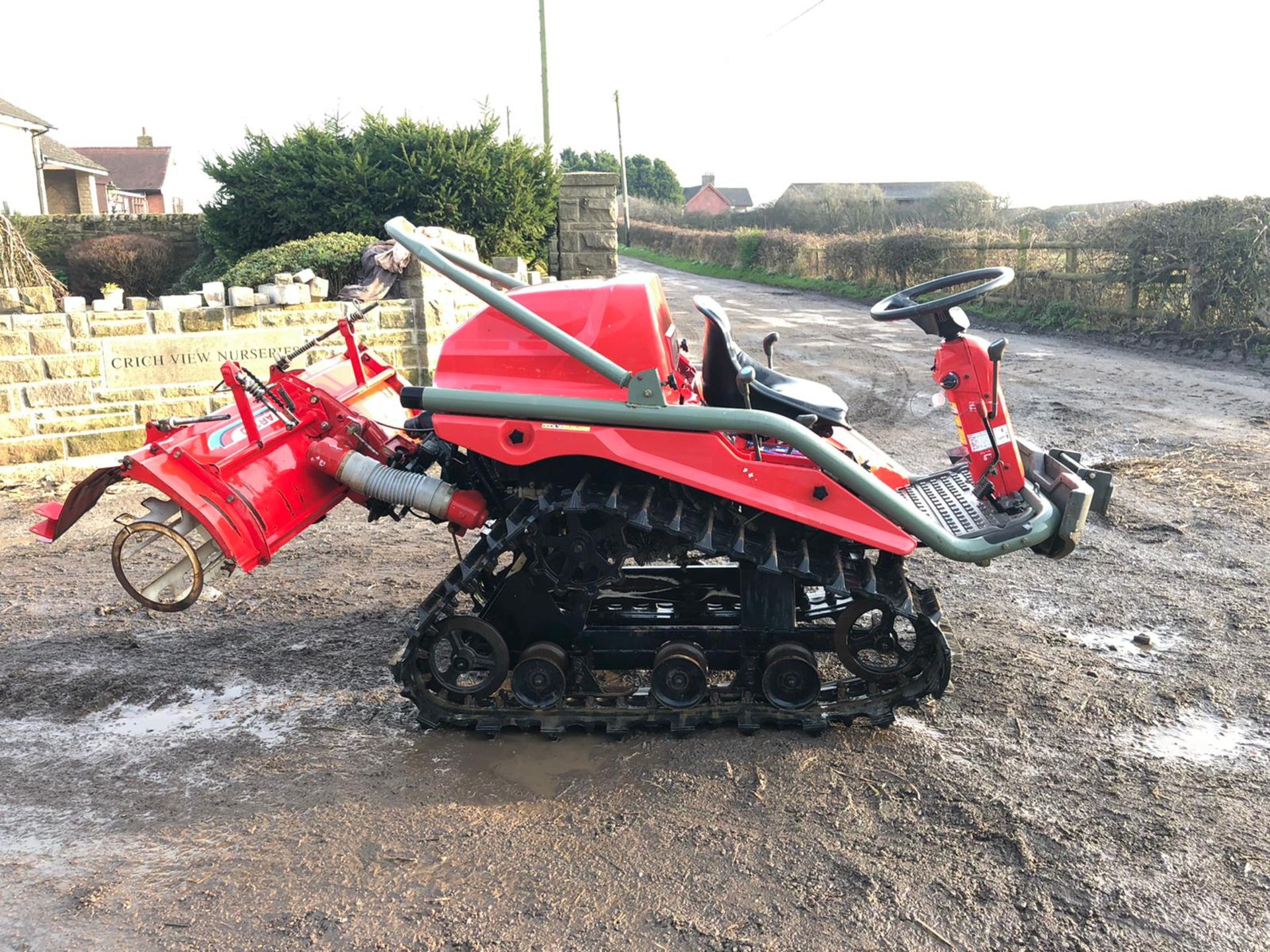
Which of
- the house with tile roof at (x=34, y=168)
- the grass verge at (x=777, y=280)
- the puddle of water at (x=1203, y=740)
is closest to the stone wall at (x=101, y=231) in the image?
the house with tile roof at (x=34, y=168)

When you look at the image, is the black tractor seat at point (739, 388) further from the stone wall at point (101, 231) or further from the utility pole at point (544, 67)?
the utility pole at point (544, 67)

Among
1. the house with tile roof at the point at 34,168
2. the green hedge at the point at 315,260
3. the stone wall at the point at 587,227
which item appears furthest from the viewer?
the house with tile roof at the point at 34,168

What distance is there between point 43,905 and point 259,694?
1493 mm

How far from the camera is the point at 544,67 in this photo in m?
22.0

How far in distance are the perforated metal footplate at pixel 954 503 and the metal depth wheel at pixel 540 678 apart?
1.71m

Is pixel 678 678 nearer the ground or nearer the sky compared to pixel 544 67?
nearer the ground

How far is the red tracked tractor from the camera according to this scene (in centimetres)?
381

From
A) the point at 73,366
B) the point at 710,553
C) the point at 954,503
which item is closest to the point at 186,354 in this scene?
the point at 73,366

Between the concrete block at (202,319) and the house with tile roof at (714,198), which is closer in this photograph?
the concrete block at (202,319)

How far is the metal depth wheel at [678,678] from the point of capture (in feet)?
13.2

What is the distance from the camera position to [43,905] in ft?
10.0

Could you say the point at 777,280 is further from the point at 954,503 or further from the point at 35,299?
the point at 954,503

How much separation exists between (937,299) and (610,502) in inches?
72.7

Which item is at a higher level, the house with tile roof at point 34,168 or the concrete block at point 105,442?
the house with tile roof at point 34,168
